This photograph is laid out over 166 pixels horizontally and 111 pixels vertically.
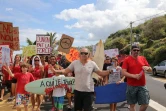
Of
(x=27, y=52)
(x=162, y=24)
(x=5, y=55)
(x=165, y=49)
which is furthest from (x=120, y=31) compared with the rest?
(x=5, y=55)

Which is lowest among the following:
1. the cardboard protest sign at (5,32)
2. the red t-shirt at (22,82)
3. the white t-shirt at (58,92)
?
the white t-shirt at (58,92)

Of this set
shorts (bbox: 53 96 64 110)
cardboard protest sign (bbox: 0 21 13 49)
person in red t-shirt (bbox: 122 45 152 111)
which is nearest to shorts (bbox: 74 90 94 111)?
person in red t-shirt (bbox: 122 45 152 111)

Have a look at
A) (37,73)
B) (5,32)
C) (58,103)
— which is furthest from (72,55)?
(58,103)

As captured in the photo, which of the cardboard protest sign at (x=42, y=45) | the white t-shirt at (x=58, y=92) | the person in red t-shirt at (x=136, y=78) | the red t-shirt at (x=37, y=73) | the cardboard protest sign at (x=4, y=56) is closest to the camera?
the person in red t-shirt at (x=136, y=78)

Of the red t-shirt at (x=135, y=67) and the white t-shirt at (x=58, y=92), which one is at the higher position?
the red t-shirt at (x=135, y=67)

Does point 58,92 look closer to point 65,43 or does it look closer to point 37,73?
point 37,73

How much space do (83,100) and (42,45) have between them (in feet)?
19.7

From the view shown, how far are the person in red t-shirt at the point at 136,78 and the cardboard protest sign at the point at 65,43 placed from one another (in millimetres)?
5818

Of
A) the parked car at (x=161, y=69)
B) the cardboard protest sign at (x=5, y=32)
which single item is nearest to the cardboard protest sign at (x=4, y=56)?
the cardboard protest sign at (x=5, y=32)

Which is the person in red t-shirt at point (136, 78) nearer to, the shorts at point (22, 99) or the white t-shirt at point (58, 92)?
the white t-shirt at point (58, 92)

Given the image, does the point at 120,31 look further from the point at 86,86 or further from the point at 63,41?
the point at 86,86

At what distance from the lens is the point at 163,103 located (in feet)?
28.4

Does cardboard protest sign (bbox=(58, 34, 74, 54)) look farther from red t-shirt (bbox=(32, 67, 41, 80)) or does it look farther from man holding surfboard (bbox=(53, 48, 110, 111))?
man holding surfboard (bbox=(53, 48, 110, 111))

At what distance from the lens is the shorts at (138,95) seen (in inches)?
209
